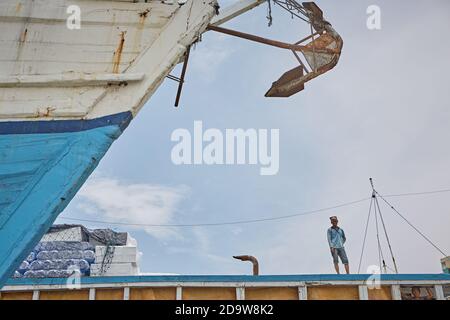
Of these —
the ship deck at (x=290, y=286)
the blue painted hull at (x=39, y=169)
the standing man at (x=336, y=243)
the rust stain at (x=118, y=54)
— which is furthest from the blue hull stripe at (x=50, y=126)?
the standing man at (x=336, y=243)

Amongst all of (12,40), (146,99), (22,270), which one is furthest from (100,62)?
(22,270)

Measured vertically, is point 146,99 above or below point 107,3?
below

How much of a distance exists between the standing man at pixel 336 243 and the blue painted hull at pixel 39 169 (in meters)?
4.43

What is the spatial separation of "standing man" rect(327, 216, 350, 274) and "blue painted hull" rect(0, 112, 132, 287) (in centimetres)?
443

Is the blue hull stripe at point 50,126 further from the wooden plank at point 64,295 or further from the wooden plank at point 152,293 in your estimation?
the wooden plank at point 64,295

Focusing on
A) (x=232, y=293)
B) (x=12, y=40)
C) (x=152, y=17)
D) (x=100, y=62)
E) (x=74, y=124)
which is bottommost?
(x=232, y=293)

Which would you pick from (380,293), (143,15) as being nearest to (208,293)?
(380,293)

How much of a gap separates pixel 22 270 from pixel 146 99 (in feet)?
15.0

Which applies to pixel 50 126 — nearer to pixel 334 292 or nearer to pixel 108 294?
pixel 108 294

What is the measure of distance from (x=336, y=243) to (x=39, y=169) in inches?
194

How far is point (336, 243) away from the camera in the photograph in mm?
6387
